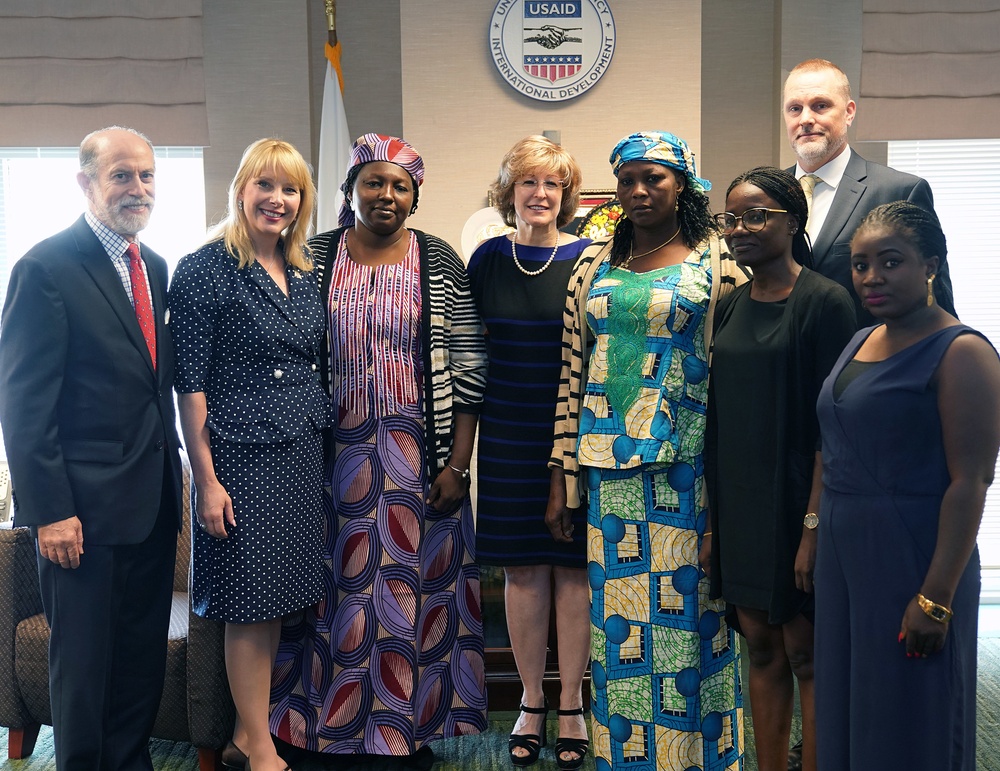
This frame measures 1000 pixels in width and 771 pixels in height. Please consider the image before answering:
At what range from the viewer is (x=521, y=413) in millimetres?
2770

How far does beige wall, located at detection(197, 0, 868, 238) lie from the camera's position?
4.30m

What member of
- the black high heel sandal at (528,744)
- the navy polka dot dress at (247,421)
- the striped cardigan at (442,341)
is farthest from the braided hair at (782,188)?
the black high heel sandal at (528,744)

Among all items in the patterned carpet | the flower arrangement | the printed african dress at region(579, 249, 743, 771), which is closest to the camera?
the printed african dress at region(579, 249, 743, 771)

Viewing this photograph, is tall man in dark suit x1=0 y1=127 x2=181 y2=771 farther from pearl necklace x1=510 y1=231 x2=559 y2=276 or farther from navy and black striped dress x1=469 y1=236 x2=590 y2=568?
pearl necklace x1=510 y1=231 x2=559 y2=276

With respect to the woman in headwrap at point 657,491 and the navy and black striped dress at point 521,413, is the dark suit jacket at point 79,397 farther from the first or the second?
the woman in headwrap at point 657,491

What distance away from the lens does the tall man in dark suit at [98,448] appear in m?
2.19

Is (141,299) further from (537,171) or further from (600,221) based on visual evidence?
(600,221)

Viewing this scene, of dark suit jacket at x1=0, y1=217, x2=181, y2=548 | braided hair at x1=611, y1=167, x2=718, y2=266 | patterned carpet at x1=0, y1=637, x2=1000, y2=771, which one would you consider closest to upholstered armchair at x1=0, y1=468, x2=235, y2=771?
patterned carpet at x1=0, y1=637, x2=1000, y2=771

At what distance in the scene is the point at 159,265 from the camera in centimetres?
253

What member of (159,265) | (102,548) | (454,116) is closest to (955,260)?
(454,116)

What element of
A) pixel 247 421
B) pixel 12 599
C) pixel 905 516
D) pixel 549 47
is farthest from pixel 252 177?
pixel 549 47

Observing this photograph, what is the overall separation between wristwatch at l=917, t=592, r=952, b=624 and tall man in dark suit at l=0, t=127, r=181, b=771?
1721mm

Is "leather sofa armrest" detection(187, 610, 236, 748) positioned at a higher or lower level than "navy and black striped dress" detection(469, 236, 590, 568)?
lower

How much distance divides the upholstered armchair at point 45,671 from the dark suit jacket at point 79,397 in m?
0.61
